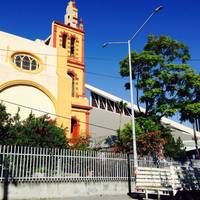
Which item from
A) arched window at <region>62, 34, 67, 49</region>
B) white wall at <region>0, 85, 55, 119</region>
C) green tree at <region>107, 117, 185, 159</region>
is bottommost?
green tree at <region>107, 117, 185, 159</region>

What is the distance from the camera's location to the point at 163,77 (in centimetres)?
2456

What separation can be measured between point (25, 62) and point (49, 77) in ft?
7.33

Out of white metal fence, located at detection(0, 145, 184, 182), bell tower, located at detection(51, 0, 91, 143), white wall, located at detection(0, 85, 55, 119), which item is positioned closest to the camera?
white metal fence, located at detection(0, 145, 184, 182)

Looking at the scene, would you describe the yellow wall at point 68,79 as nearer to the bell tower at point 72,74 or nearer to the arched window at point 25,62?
the bell tower at point 72,74

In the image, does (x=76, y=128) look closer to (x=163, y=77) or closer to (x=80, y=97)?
(x=80, y=97)

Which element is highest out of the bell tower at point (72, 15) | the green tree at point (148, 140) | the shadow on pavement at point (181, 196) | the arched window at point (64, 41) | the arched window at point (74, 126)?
the bell tower at point (72, 15)

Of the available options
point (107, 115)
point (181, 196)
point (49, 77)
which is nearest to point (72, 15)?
point (49, 77)

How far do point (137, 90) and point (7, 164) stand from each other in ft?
50.3

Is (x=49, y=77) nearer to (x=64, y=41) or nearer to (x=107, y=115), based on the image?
(x=64, y=41)

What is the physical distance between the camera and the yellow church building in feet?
76.0

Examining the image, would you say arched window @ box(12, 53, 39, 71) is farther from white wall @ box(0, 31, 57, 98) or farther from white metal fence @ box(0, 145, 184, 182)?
white metal fence @ box(0, 145, 184, 182)

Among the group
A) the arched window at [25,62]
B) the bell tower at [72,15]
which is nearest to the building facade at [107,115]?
the bell tower at [72,15]

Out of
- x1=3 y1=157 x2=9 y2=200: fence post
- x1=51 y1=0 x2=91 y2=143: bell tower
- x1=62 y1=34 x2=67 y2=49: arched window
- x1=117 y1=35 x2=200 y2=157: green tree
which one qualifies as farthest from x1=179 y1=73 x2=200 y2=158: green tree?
x1=3 y1=157 x2=9 y2=200: fence post

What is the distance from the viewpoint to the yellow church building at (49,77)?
23156mm
